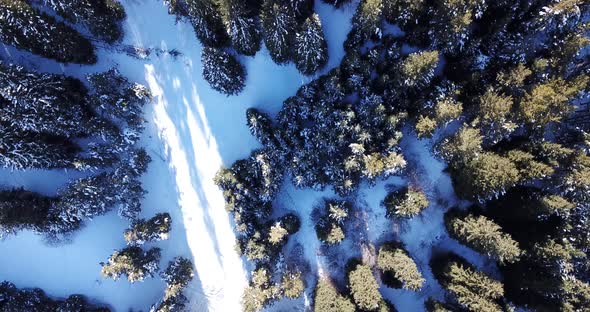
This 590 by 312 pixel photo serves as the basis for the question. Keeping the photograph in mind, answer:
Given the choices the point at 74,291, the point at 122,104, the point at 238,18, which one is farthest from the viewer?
the point at 74,291

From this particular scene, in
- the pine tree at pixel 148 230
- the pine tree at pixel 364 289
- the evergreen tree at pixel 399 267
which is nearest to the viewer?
the evergreen tree at pixel 399 267

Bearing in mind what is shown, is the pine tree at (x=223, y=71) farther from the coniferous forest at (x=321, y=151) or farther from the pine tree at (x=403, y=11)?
the pine tree at (x=403, y=11)

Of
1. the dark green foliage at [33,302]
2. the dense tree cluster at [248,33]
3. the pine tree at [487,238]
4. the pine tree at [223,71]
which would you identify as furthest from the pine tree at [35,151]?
the pine tree at [487,238]

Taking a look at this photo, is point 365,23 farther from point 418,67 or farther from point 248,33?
point 248,33

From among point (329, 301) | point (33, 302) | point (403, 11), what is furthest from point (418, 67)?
point (33, 302)

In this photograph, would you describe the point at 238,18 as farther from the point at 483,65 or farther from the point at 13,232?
the point at 13,232

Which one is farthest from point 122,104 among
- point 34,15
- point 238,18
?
point 238,18
